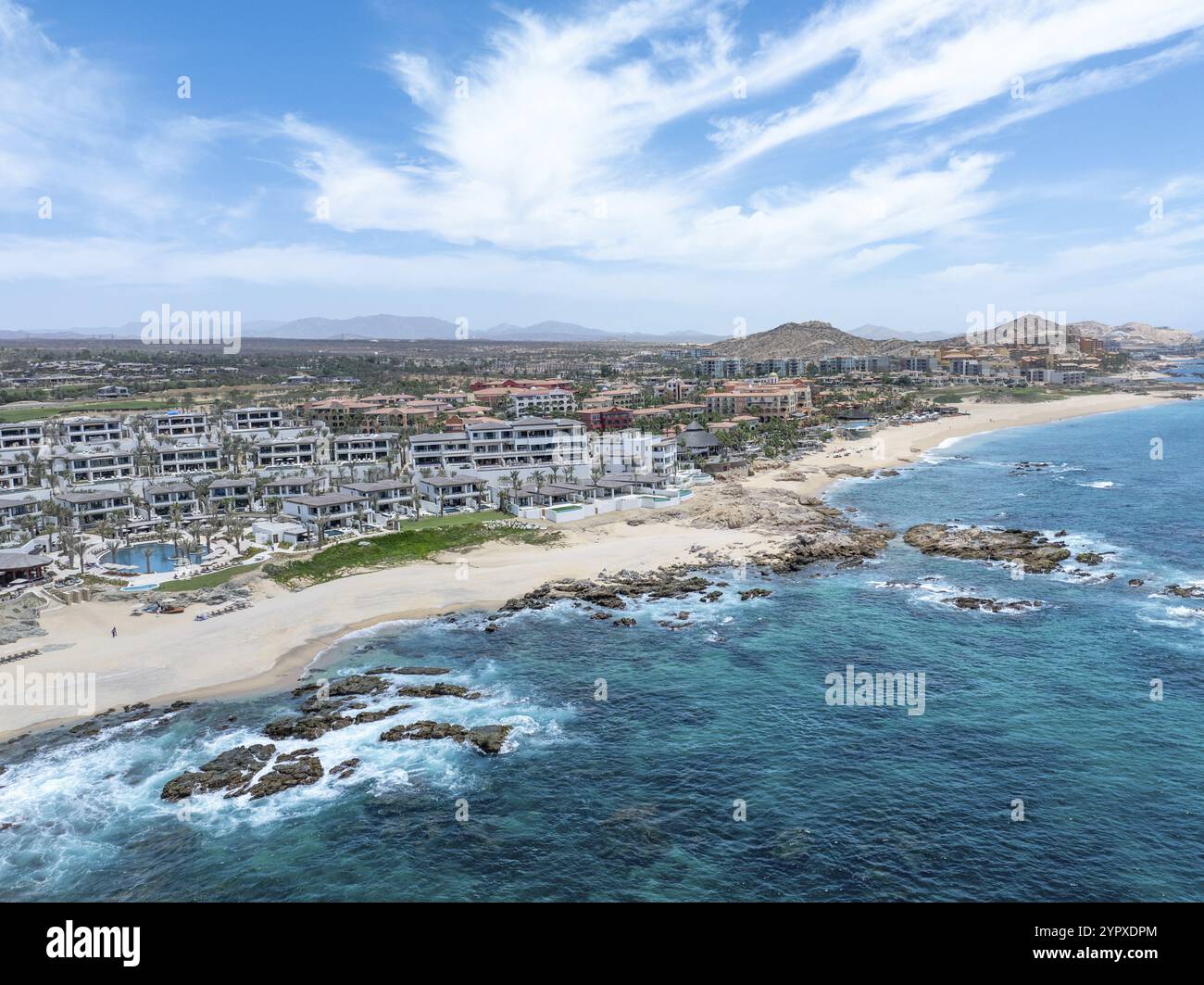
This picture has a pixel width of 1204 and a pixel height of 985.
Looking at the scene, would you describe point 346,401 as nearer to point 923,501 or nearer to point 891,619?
point 923,501

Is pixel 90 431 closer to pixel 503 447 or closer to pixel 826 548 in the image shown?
pixel 503 447

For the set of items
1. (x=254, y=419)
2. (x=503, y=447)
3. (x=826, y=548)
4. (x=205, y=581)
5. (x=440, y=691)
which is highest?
(x=254, y=419)

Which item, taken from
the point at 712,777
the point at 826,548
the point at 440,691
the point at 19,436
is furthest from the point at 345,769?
the point at 19,436

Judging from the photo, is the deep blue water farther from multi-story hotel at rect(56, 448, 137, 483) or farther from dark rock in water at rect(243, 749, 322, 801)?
multi-story hotel at rect(56, 448, 137, 483)

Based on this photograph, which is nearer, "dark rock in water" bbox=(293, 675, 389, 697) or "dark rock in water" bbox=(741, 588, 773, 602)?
"dark rock in water" bbox=(293, 675, 389, 697)

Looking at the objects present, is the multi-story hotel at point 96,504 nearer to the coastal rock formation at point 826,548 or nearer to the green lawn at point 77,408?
the coastal rock formation at point 826,548

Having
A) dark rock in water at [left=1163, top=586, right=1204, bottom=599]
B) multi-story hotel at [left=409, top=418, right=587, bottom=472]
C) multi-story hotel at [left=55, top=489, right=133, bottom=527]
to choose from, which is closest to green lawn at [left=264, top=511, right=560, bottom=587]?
multi-story hotel at [left=409, top=418, right=587, bottom=472]
